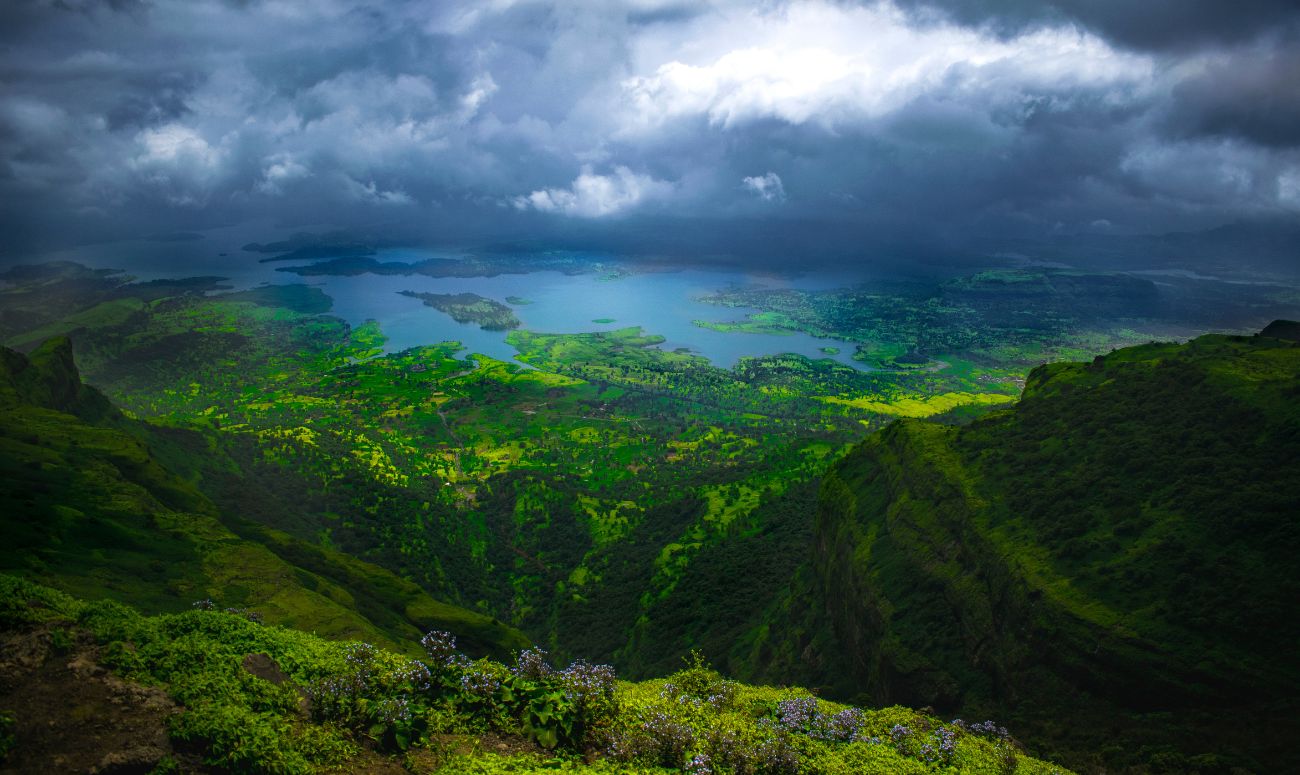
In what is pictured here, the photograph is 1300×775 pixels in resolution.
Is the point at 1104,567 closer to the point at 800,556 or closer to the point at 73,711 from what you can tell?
the point at 73,711

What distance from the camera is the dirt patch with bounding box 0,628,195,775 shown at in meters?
11.6

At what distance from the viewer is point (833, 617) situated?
2170 inches

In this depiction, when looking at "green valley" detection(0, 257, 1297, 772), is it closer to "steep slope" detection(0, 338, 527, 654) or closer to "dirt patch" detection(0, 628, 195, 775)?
"steep slope" detection(0, 338, 527, 654)

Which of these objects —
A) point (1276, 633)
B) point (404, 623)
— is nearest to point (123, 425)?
point (404, 623)

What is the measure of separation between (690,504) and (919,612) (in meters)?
75.8

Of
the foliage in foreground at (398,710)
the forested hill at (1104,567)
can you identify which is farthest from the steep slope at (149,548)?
the forested hill at (1104,567)

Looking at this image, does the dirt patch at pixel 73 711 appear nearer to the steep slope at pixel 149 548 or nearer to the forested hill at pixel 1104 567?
the steep slope at pixel 149 548

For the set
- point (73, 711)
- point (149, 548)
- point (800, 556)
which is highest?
point (73, 711)

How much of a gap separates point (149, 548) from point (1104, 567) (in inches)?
2621

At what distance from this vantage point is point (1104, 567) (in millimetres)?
37906

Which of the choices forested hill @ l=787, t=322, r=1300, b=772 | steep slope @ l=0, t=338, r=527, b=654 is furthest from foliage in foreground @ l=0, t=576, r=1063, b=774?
steep slope @ l=0, t=338, r=527, b=654

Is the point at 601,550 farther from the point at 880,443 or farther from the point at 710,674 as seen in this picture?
the point at 710,674

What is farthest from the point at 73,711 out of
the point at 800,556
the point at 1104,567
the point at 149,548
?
the point at 800,556

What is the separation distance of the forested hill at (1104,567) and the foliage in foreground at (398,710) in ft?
57.6
